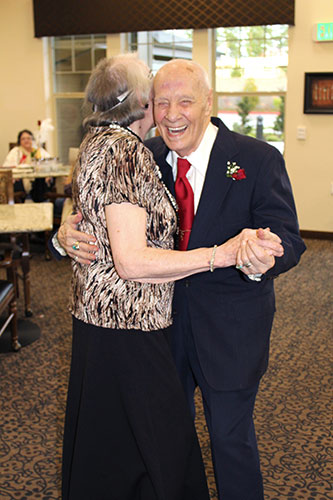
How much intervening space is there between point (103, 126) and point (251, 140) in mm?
543

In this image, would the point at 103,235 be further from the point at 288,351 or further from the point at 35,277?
the point at 35,277

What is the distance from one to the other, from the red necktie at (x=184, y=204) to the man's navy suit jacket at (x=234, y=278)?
0.04 meters

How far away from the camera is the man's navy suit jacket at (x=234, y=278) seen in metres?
2.02

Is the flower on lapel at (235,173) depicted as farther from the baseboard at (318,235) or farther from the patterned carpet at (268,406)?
the baseboard at (318,235)

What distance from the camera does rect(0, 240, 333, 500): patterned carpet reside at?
9.27 feet

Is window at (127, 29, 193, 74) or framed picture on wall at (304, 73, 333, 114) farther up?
window at (127, 29, 193, 74)

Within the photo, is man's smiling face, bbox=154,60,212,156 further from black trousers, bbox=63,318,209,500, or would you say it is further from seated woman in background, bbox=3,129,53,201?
seated woman in background, bbox=3,129,53,201

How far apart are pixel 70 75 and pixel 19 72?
30.8 inches

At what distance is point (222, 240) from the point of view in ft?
6.78

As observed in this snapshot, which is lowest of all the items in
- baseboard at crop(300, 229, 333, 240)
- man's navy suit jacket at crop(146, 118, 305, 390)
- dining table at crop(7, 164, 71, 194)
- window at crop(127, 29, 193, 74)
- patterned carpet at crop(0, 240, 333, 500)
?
baseboard at crop(300, 229, 333, 240)

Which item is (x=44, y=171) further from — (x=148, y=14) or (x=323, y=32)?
(x=323, y=32)

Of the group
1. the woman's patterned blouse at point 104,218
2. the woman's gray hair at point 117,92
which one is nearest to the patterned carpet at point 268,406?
the woman's patterned blouse at point 104,218

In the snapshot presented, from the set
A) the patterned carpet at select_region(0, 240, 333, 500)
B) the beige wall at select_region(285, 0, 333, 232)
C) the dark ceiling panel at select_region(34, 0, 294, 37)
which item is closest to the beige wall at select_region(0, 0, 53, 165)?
the dark ceiling panel at select_region(34, 0, 294, 37)

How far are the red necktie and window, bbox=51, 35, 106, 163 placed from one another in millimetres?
7718
